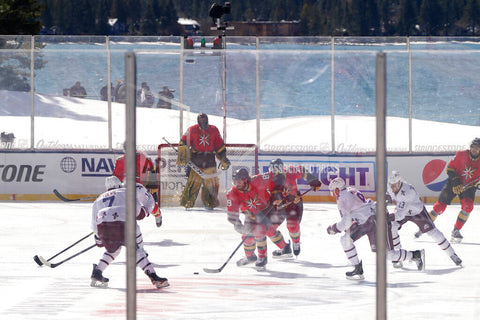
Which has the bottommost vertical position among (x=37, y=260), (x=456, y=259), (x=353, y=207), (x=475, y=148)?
(x=37, y=260)

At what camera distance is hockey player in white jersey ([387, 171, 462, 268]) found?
21.1ft

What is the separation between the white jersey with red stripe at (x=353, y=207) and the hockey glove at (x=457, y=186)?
129 cm

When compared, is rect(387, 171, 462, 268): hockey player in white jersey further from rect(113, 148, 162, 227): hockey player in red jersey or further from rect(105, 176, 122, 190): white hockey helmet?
rect(113, 148, 162, 227): hockey player in red jersey

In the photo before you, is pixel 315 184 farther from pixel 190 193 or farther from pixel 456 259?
pixel 456 259

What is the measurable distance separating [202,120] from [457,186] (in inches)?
102

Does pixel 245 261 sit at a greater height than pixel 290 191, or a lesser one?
lesser

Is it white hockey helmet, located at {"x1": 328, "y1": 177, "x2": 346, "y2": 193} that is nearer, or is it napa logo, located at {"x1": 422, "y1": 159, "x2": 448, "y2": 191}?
white hockey helmet, located at {"x1": 328, "y1": 177, "x2": 346, "y2": 193}

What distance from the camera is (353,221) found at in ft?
16.8

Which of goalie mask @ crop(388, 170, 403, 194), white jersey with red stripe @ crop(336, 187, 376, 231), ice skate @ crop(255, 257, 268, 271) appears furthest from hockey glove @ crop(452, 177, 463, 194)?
ice skate @ crop(255, 257, 268, 271)

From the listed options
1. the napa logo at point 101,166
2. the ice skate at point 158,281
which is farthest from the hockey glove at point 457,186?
the napa logo at point 101,166

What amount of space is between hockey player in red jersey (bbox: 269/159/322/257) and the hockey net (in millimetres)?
136

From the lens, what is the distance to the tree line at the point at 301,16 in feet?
196

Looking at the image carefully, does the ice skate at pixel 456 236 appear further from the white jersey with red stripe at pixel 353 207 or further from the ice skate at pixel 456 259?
the white jersey with red stripe at pixel 353 207

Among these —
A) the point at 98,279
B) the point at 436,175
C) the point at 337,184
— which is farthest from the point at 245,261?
the point at 436,175
